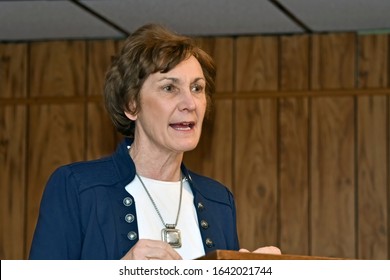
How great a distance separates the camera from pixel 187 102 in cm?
220

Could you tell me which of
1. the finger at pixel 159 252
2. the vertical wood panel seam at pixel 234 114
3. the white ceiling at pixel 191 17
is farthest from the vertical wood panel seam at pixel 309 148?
the finger at pixel 159 252

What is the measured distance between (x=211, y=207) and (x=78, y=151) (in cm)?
266

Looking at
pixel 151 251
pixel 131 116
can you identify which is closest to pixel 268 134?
pixel 131 116

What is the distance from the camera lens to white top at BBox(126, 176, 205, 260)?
2203 millimetres

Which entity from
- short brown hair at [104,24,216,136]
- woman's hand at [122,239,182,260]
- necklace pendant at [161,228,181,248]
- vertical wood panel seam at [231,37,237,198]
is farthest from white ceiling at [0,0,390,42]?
woman's hand at [122,239,182,260]

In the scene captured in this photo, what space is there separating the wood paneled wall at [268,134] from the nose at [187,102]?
2544 mm

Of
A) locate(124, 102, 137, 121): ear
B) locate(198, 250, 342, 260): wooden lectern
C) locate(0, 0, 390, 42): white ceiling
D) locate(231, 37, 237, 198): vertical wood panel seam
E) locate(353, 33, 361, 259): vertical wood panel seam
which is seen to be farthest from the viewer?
locate(231, 37, 237, 198): vertical wood panel seam

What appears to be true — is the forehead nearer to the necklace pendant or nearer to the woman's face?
the woman's face

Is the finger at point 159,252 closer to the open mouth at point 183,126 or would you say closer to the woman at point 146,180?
the woman at point 146,180

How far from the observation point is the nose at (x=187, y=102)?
220 centimetres

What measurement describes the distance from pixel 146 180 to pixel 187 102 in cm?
22

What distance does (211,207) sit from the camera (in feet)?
7.75
